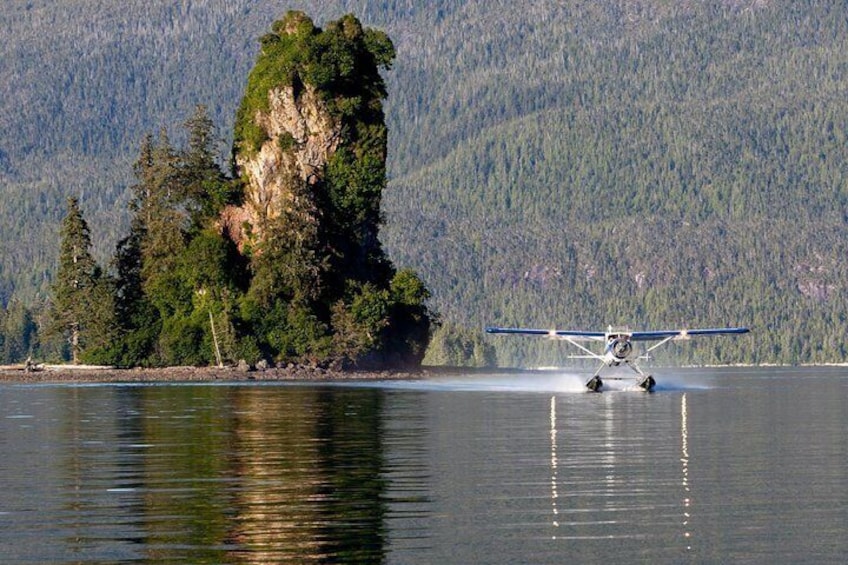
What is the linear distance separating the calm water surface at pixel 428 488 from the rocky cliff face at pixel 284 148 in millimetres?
100732

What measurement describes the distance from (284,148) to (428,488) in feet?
458

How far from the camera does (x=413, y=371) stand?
185250 mm

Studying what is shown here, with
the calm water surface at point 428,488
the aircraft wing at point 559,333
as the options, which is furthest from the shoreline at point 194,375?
the calm water surface at point 428,488

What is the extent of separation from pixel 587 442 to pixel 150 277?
12688 centimetres

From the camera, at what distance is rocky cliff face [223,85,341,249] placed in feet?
607

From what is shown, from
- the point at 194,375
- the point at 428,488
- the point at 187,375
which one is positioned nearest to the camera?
the point at 428,488

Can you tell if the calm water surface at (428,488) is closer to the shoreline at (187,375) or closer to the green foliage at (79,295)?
the shoreline at (187,375)

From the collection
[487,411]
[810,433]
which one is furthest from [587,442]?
[487,411]

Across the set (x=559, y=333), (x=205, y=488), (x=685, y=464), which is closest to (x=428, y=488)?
(x=205, y=488)

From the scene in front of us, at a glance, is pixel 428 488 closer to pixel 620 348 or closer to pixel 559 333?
pixel 620 348

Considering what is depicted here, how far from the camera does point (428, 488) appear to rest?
4716 cm

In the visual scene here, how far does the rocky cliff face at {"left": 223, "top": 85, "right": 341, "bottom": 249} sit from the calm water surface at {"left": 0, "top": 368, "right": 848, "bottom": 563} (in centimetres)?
10073

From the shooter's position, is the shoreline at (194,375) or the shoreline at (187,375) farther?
the shoreline at (187,375)

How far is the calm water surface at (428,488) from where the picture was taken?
3728 centimetres
